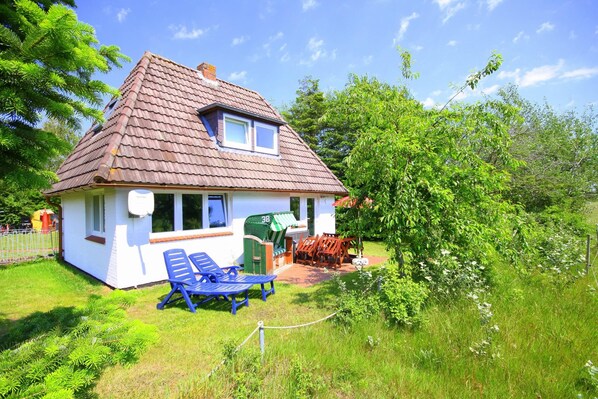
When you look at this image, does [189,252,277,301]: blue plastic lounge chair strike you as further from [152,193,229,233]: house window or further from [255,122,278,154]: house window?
[255,122,278,154]: house window

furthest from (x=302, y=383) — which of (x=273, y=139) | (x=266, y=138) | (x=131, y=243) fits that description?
(x=273, y=139)

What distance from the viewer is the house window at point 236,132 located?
10.6 meters

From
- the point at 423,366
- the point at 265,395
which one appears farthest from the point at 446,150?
the point at 265,395

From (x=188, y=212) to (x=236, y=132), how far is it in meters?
3.77

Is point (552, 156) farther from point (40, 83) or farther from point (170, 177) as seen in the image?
point (40, 83)

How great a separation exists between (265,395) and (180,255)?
459 cm

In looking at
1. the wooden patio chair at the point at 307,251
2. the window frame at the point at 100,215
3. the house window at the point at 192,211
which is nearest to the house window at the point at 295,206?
the wooden patio chair at the point at 307,251

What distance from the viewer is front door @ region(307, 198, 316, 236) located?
13898mm

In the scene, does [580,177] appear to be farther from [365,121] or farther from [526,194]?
[365,121]

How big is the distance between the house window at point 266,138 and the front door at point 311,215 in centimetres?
310

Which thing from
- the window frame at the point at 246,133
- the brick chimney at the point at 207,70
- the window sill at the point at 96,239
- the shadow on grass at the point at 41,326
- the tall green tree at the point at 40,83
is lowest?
the shadow on grass at the point at 41,326

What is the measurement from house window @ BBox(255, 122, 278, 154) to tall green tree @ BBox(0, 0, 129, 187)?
8.76 meters

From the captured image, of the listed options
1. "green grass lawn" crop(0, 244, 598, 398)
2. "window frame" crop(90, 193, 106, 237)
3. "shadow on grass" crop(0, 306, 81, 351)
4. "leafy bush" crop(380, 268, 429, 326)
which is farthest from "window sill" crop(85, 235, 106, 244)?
Result: "leafy bush" crop(380, 268, 429, 326)

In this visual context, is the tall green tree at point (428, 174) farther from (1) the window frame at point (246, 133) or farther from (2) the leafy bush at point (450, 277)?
(1) the window frame at point (246, 133)
